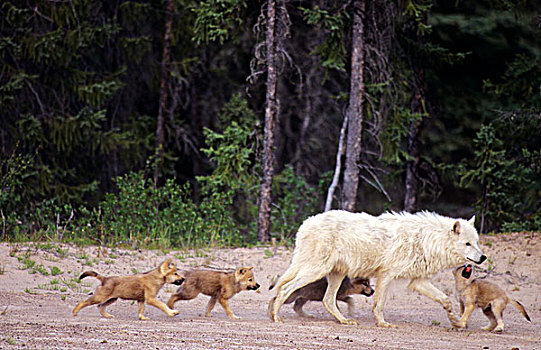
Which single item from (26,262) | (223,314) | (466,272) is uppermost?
(466,272)

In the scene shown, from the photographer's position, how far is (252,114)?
21.9 m

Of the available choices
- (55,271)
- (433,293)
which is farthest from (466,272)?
(55,271)

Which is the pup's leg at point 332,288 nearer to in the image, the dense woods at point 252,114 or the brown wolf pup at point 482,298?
the brown wolf pup at point 482,298

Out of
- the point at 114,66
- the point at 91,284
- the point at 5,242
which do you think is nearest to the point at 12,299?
the point at 91,284

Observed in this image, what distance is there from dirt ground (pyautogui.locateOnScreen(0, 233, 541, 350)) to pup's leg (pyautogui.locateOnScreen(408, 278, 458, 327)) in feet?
0.74

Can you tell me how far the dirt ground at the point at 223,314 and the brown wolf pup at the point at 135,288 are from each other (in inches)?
8.1

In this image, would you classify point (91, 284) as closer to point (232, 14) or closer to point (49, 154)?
point (232, 14)

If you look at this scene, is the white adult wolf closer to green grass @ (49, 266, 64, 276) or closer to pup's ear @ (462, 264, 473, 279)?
pup's ear @ (462, 264, 473, 279)

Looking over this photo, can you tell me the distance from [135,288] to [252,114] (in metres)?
13.3

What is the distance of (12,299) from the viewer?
10.1 metres

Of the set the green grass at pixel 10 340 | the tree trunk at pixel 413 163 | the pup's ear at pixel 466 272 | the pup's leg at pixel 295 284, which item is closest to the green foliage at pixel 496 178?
the tree trunk at pixel 413 163

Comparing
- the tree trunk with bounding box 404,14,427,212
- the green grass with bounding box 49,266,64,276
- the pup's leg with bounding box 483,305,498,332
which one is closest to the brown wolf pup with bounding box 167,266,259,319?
the green grass with bounding box 49,266,64,276

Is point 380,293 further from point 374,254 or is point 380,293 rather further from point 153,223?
point 153,223

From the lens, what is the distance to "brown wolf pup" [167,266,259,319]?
9766 mm
